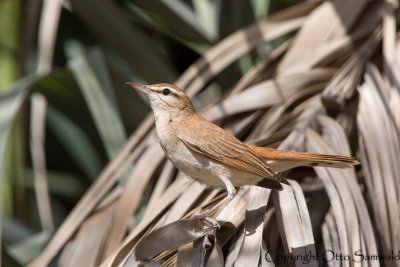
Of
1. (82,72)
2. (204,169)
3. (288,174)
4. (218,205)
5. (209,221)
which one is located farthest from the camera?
(82,72)

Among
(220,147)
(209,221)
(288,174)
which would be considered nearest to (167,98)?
(220,147)

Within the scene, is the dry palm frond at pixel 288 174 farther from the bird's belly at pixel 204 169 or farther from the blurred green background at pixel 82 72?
the blurred green background at pixel 82 72

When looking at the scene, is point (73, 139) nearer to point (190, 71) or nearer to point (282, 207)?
point (190, 71)

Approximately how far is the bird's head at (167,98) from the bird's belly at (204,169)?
260mm

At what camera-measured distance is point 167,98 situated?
2309 mm

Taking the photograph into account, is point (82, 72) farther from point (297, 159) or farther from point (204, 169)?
point (297, 159)

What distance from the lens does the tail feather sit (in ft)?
6.15

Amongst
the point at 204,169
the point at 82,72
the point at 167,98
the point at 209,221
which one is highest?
the point at 82,72

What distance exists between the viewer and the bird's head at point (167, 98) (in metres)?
2.30

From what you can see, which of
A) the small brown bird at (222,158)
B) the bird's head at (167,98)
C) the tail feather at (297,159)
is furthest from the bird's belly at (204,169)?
the bird's head at (167,98)

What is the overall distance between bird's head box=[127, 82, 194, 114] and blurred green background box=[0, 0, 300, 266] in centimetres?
37

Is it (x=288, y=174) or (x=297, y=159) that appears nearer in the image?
(x=297, y=159)

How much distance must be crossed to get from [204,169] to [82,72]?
3.38 feet

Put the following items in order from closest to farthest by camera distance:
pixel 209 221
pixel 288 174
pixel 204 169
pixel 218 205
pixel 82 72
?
pixel 209 221 < pixel 218 205 < pixel 204 169 < pixel 288 174 < pixel 82 72
